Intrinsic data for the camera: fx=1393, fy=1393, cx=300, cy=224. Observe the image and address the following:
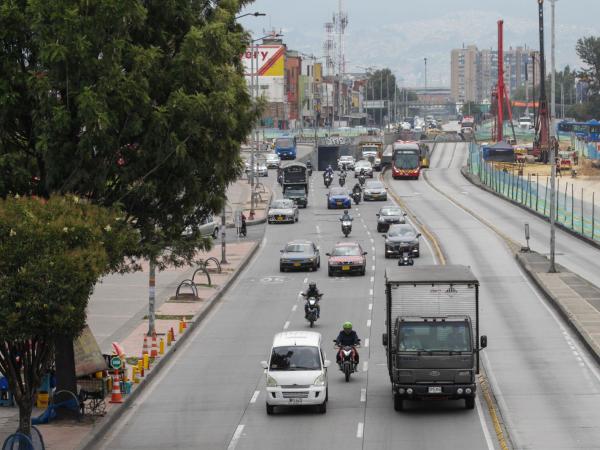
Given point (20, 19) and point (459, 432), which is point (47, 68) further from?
point (459, 432)

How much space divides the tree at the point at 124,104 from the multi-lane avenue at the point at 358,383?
4.21 m

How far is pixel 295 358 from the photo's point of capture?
33.2 meters

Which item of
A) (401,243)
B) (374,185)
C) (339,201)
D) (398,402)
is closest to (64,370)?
(398,402)

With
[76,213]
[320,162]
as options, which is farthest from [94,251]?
[320,162]

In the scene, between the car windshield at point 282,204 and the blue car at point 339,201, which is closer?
the car windshield at point 282,204

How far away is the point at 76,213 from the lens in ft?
84.2

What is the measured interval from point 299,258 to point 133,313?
535 inches

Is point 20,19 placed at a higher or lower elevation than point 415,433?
higher

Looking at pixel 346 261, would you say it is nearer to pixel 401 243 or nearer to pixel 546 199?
pixel 401 243

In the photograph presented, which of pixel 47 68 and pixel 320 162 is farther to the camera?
pixel 320 162

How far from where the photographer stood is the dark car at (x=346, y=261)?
60656mm

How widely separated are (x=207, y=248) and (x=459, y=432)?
7.36m

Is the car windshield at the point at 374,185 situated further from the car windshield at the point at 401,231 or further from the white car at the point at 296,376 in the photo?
the white car at the point at 296,376

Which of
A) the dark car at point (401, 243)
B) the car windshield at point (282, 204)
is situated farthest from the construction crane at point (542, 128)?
the dark car at point (401, 243)
